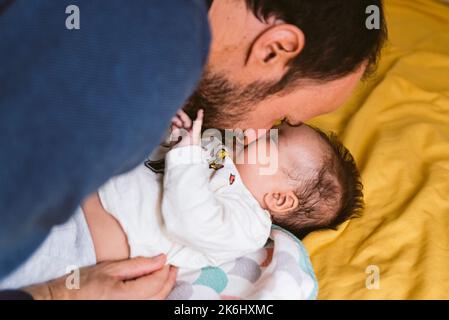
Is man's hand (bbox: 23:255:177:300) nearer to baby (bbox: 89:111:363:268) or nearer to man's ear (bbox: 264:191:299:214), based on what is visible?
baby (bbox: 89:111:363:268)

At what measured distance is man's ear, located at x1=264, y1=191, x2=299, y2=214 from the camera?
1.16 meters

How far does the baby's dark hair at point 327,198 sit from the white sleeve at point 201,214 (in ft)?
0.45

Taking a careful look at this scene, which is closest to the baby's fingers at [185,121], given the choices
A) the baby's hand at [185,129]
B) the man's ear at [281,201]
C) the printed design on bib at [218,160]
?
the baby's hand at [185,129]

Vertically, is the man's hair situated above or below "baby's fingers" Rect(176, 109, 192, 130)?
above

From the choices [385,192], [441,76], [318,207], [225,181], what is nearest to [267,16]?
[225,181]

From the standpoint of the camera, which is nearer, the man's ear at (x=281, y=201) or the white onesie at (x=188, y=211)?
the white onesie at (x=188, y=211)

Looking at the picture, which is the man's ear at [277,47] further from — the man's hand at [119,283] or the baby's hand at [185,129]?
the man's hand at [119,283]

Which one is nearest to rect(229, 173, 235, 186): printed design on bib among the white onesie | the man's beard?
the white onesie

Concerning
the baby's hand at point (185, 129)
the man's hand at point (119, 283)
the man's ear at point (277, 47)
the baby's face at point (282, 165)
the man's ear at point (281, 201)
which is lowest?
the man's hand at point (119, 283)

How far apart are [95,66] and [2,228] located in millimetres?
216

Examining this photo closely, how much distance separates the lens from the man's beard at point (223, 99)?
3.52 feet

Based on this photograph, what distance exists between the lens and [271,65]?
3.30 feet

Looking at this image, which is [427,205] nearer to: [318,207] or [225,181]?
[318,207]

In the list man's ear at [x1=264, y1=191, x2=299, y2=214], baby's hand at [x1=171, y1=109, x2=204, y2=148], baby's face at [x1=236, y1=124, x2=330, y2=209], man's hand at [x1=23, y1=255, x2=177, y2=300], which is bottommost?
man's hand at [x1=23, y1=255, x2=177, y2=300]
